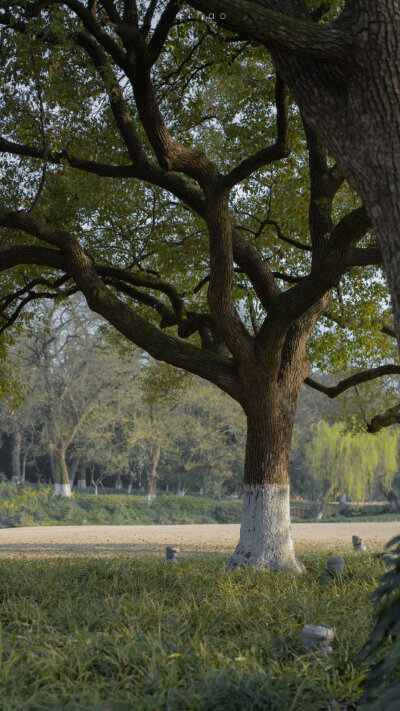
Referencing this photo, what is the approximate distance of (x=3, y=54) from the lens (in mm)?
7801

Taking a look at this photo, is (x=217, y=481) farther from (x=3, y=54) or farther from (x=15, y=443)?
(x=3, y=54)

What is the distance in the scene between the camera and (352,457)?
94.7 ft

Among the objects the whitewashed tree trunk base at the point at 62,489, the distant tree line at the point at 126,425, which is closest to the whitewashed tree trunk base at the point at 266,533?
the distant tree line at the point at 126,425

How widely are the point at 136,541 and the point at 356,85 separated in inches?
526

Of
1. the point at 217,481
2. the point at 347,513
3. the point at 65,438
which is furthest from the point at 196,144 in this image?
the point at 347,513

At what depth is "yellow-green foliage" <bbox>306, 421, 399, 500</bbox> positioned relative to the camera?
28.6 meters

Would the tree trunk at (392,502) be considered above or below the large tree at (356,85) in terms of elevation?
below

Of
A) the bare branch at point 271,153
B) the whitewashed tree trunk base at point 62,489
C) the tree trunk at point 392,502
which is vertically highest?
the bare branch at point 271,153

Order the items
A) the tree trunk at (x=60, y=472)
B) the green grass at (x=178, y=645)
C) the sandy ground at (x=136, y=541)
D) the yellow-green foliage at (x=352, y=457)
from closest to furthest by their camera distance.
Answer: the green grass at (x=178, y=645) → the sandy ground at (x=136, y=541) → the tree trunk at (x=60, y=472) → the yellow-green foliage at (x=352, y=457)

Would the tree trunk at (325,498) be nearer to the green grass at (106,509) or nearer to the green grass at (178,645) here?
the green grass at (106,509)

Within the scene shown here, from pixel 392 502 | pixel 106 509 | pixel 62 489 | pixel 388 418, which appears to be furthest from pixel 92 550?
pixel 392 502

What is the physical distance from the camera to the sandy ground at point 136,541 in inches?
496

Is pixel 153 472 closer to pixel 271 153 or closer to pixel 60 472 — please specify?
pixel 60 472

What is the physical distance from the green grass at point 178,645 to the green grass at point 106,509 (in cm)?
1763
